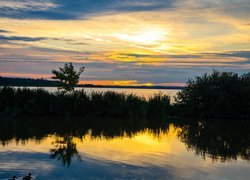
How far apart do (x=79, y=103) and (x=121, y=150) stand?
523 inches

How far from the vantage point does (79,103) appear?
2723 centimetres

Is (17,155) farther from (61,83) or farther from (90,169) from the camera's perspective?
(61,83)

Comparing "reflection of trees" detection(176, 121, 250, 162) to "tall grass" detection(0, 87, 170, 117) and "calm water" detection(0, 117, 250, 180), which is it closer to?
"calm water" detection(0, 117, 250, 180)

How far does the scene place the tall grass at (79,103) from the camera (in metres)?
26.4

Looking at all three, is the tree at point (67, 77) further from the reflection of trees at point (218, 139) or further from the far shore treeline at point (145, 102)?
the reflection of trees at point (218, 139)

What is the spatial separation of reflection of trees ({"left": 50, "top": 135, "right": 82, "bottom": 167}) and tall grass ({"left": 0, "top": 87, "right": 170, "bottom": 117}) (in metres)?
10.2

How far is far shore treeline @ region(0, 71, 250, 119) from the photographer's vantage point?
87.4 ft

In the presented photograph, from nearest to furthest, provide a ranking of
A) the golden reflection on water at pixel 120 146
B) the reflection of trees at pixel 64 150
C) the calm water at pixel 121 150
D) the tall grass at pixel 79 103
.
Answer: the calm water at pixel 121 150
the reflection of trees at pixel 64 150
the golden reflection on water at pixel 120 146
the tall grass at pixel 79 103

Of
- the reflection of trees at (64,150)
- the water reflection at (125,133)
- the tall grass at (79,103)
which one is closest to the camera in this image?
the reflection of trees at (64,150)

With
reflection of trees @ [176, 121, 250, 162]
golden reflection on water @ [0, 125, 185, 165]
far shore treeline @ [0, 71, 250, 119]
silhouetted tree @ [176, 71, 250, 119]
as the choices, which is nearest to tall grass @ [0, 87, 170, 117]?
far shore treeline @ [0, 71, 250, 119]

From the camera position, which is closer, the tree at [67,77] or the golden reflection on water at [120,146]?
the golden reflection on water at [120,146]

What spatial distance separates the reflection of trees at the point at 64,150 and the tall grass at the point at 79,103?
1020 centimetres

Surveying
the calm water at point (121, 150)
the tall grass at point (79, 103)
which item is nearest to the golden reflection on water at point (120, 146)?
the calm water at point (121, 150)

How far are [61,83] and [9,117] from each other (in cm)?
540
